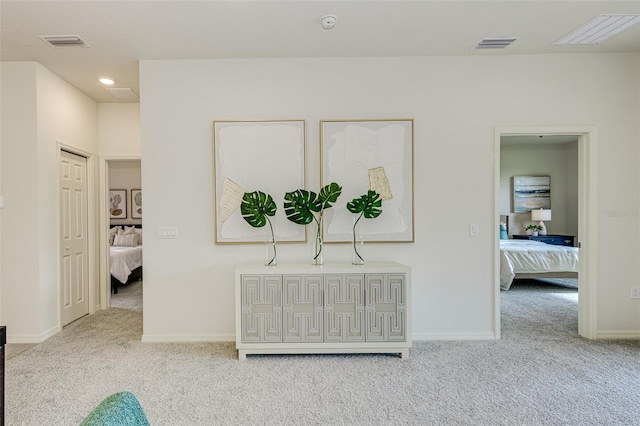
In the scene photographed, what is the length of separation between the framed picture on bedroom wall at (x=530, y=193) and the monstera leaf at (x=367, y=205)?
5.65 meters

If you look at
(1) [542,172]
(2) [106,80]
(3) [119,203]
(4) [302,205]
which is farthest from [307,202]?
(1) [542,172]

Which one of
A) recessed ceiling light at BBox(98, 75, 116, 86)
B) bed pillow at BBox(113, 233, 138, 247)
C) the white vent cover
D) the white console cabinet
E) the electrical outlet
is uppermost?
recessed ceiling light at BBox(98, 75, 116, 86)

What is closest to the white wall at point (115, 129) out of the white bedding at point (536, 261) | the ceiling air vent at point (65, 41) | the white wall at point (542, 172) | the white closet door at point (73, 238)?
the white closet door at point (73, 238)

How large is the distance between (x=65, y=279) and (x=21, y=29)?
8.21 feet

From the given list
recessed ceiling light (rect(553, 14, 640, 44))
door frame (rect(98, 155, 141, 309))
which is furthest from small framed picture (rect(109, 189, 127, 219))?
recessed ceiling light (rect(553, 14, 640, 44))

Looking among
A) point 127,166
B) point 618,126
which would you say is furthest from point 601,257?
point 127,166

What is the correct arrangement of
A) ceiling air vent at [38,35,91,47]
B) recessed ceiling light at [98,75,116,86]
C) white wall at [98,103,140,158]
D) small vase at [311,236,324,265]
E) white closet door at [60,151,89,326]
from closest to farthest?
ceiling air vent at [38,35,91,47], small vase at [311,236,324,265], recessed ceiling light at [98,75,116,86], white closet door at [60,151,89,326], white wall at [98,103,140,158]

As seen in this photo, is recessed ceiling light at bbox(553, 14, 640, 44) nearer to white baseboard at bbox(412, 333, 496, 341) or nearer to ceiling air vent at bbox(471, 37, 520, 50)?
ceiling air vent at bbox(471, 37, 520, 50)

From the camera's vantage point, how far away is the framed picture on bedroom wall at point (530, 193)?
24.3 feet

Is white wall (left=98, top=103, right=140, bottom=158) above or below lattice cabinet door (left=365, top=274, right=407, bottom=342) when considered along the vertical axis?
above

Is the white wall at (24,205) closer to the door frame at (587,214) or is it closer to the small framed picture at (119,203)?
the small framed picture at (119,203)

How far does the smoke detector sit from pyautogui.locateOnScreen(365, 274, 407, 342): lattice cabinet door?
2.05 m

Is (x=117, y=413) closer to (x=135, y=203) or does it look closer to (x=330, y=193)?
(x=330, y=193)

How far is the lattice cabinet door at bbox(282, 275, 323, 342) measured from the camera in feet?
Result: 9.55
